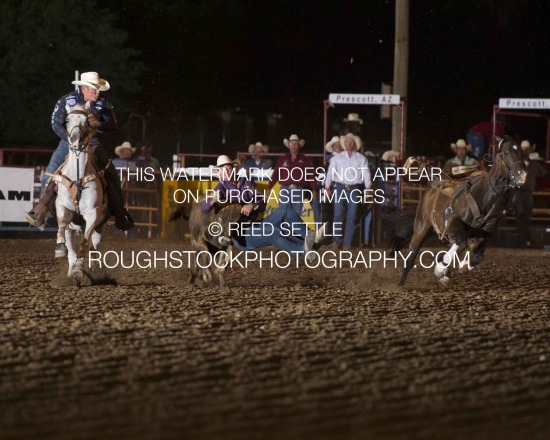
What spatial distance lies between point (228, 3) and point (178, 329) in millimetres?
28790

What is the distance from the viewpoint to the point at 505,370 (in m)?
6.81

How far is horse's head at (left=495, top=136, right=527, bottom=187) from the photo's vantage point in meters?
11.1

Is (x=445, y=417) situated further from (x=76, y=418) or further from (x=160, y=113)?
(x=160, y=113)

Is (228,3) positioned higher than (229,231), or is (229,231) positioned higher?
(228,3)

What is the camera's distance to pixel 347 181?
17891 millimetres

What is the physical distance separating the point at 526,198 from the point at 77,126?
1032 cm

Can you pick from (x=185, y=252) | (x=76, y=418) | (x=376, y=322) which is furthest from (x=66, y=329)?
(x=185, y=252)

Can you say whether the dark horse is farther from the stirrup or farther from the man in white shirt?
the man in white shirt

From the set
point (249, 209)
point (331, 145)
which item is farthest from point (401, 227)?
point (331, 145)

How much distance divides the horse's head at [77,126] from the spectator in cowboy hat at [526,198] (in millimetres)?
9864

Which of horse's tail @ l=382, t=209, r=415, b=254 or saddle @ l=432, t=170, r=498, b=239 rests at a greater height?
saddle @ l=432, t=170, r=498, b=239

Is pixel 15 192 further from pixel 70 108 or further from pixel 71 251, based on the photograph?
pixel 70 108

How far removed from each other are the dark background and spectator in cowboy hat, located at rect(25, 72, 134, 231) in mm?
21727

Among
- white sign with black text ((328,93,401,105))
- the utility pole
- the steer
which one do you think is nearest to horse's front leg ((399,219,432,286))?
the steer
